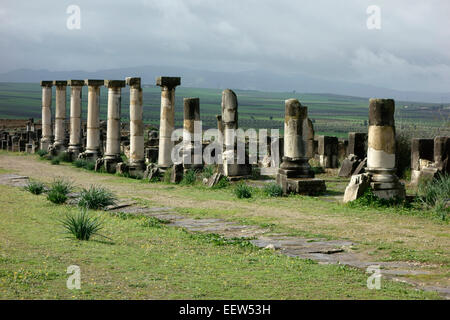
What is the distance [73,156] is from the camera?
34.6m

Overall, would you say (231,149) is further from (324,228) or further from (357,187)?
(324,228)

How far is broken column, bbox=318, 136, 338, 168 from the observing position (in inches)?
1081

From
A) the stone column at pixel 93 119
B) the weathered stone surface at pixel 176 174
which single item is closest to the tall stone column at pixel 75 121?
the stone column at pixel 93 119

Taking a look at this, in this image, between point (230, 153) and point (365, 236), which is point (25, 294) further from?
point (230, 153)

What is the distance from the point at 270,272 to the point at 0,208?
9.06 meters

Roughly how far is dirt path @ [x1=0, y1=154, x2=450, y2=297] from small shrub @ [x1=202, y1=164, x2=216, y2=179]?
172cm

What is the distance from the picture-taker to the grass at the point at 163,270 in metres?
8.31

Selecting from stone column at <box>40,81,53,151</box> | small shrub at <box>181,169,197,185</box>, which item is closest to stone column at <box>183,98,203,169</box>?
small shrub at <box>181,169,197,185</box>

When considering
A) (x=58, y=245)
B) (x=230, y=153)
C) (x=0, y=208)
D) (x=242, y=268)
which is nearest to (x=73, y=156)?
(x=230, y=153)

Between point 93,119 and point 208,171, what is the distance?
10232 mm

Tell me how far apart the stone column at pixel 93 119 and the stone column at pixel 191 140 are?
812 cm

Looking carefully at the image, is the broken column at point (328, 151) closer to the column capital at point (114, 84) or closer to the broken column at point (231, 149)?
the broken column at point (231, 149)
